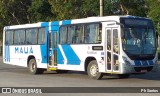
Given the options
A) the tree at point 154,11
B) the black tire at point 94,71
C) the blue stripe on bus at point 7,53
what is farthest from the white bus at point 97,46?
the tree at point 154,11

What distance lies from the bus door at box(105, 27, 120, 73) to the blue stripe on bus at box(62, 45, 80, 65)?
218cm

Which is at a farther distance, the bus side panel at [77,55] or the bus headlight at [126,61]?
the bus side panel at [77,55]

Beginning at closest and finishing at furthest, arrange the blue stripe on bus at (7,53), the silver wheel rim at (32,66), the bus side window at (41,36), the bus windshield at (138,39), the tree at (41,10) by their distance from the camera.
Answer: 1. the bus windshield at (138,39)
2. the bus side window at (41,36)
3. the silver wheel rim at (32,66)
4. the blue stripe on bus at (7,53)
5. the tree at (41,10)

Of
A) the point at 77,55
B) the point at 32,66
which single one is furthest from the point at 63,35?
the point at 32,66

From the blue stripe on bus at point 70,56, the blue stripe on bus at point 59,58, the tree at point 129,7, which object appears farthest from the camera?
the tree at point 129,7

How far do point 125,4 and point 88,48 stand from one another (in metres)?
17.3

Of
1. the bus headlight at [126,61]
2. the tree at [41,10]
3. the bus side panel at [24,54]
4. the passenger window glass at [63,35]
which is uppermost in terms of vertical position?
the tree at [41,10]

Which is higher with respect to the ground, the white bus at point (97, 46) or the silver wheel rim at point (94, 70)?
the white bus at point (97, 46)

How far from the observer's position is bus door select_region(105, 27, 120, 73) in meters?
17.2

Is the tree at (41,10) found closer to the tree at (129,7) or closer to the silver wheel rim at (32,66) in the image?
the tree at (129,7)

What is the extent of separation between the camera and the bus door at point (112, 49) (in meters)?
17.2

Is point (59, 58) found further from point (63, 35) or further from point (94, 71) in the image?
point (94, 71)

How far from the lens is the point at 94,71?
1842 cm

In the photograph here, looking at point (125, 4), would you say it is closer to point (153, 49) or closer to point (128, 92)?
point (153, 49)
